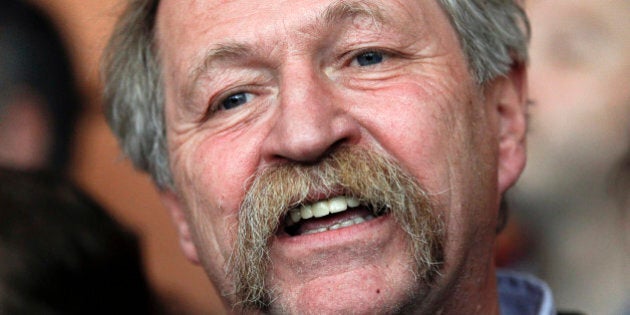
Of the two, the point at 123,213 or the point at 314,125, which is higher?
the point at 314,125

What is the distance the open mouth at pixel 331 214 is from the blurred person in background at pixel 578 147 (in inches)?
80.0

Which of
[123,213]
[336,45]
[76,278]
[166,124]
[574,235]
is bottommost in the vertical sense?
[574,235]

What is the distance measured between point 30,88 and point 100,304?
148 cm

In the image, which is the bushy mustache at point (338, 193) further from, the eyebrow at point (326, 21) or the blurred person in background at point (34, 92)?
Result: the blurred person in background at point (34, 92)

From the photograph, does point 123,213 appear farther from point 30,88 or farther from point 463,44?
point 463,44

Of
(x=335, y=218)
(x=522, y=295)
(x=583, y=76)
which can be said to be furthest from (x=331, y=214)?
(x=583, y=76)

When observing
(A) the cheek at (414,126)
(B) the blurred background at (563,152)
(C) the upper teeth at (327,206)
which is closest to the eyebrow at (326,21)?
(A) the cheek at (414,126)

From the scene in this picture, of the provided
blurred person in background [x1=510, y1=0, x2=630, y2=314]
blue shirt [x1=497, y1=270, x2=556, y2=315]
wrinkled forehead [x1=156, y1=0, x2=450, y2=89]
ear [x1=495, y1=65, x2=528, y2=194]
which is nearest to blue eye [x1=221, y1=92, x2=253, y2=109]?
wrinkled forehead [x1=156, y1=0, x2=450, y2=89]

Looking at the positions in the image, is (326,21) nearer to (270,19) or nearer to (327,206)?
(270,19)

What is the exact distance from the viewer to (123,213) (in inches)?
181

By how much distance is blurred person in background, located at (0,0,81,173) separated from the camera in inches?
176

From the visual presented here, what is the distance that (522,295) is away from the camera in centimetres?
315

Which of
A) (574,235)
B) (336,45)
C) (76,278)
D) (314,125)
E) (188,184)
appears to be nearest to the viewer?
(314,125)

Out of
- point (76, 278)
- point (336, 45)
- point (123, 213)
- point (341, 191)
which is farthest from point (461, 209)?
A: point (123, 213)
